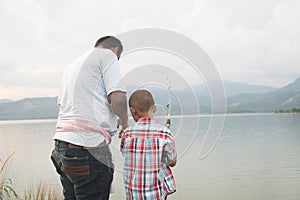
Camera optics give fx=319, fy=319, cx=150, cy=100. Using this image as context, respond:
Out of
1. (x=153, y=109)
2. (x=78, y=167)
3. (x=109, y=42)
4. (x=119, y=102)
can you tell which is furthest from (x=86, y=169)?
(x=109, y=42)

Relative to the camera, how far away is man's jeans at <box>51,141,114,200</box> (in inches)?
70.1

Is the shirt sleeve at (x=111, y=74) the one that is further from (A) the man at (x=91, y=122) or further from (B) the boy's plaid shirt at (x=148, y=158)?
(B) the boy's plaid shirt at (x=148, y=158)

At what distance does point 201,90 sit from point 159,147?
1.67 ft

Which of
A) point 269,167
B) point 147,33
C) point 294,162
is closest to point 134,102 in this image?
point 147,33

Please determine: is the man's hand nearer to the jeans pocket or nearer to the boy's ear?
the boy's ear

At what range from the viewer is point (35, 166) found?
1089cm

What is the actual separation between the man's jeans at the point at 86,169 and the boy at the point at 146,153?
150mm

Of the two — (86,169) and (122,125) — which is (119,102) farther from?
(86,169)

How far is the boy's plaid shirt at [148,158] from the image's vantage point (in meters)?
1.87

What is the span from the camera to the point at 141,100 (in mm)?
1879

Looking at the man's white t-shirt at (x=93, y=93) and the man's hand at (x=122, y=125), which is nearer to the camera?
the man's white t-shirt at (x=93, y=93)

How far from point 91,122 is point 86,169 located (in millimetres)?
262

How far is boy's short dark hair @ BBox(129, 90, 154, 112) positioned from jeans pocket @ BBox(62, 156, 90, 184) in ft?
1.35

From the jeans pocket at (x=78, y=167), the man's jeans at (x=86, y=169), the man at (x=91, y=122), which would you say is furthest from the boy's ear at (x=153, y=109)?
the jeans pocket at (x=78, y=167)
